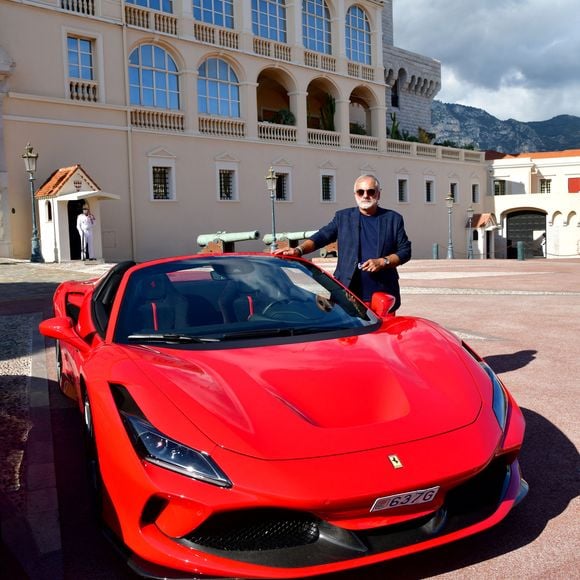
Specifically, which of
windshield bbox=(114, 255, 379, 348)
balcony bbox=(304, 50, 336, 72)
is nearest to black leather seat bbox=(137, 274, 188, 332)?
windshield bbox=(114, 255, 379, 348)

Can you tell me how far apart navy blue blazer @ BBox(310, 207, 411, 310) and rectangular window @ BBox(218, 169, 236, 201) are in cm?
2661

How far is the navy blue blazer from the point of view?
512 cm

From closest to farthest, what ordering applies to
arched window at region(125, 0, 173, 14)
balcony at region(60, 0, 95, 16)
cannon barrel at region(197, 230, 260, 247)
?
cannon barrel at region(197, 230, 260, 247) → balcony at region(60, 0, 95, 16) → arched window at region(125, 0, 173, 14)

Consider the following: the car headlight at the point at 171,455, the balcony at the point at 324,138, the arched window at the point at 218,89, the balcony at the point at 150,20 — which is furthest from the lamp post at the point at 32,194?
the car headlight at the point at 171,455

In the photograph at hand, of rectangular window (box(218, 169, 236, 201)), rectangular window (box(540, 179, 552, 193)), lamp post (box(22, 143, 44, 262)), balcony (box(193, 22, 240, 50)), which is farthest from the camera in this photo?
rectangular window (box(540, 179, 552, 193))

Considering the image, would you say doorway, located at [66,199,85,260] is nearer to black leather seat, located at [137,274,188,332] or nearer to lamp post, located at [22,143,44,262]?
lamp post, located at [22,143,44,262]

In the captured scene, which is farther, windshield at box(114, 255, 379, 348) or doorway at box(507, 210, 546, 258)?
doorway at box(507, 210, 546, 258)

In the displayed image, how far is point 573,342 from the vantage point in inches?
291

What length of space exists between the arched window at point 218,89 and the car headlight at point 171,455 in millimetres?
29336

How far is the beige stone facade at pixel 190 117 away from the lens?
2483 cm

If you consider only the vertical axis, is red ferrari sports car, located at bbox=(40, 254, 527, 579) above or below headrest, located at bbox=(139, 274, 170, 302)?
below

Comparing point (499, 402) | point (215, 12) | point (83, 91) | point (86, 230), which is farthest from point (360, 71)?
point (499, 402)

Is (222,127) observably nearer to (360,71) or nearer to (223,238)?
(223,238)

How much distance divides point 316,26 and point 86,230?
19301mm
